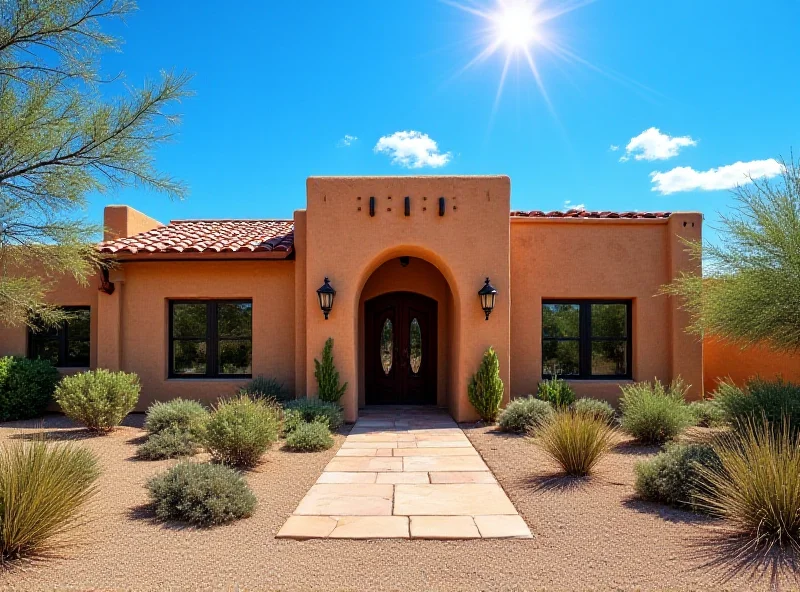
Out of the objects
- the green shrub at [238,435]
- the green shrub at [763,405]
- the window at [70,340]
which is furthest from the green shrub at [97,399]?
the green shrub at [763,405]

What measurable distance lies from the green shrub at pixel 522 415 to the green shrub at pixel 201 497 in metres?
4.91

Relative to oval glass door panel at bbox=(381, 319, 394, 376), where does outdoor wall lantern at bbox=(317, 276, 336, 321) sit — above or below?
above

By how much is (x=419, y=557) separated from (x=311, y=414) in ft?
15.9

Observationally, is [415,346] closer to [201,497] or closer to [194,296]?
[194,296]

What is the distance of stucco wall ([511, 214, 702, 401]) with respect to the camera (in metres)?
10.2

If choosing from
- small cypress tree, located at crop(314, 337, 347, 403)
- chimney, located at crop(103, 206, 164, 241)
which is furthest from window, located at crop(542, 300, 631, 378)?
chimney, located at crop(103, 206, 164, 241)

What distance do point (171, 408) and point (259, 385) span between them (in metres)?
1.84

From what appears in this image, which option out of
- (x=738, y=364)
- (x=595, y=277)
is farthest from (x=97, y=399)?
(x=738, y=364)

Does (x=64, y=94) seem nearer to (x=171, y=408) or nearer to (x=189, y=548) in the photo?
(x=171, y=408)

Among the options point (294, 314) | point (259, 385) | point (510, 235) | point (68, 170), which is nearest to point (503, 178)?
point (510, 235)

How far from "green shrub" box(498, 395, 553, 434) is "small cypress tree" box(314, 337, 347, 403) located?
118 inches

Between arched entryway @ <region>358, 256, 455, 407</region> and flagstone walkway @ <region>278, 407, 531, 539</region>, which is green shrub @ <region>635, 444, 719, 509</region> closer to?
flagstone walkway @ <region>278, 407, 531, 539</region>

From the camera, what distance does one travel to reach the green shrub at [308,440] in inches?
283

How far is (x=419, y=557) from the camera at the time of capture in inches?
148
